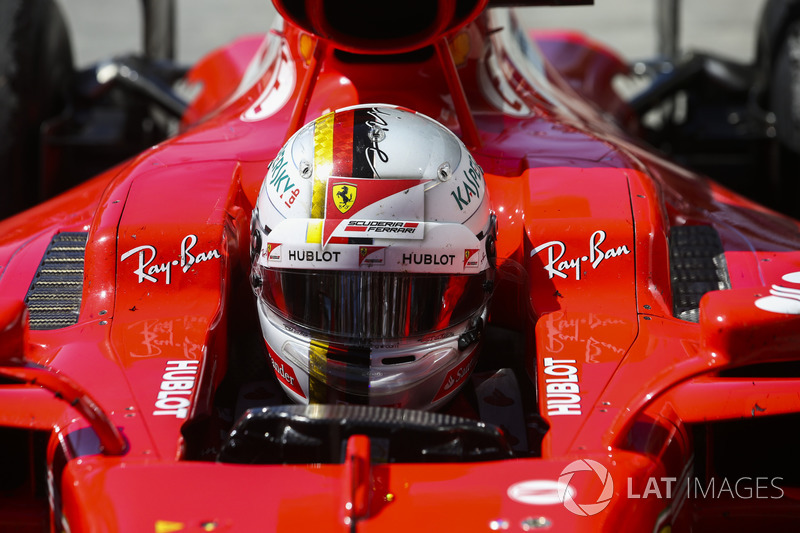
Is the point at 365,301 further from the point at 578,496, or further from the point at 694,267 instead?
the point at 694,267

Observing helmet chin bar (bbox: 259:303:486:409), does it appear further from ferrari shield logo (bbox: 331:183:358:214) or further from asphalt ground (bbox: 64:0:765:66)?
asphalt ground (bbox: 64:0:765:66)

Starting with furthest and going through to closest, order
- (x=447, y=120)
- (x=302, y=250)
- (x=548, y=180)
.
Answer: (x=447, y=120) → (x=548, y=180) → (x=302, y=250)

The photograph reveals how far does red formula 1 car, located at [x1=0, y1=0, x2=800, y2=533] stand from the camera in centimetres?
212

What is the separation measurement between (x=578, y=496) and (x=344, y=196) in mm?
863

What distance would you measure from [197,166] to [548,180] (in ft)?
3.44

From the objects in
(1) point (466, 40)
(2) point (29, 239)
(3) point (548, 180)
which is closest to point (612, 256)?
(3) point (548, 180)

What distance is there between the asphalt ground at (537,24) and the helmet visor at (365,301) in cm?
852

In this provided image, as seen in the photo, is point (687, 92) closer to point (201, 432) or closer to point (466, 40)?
point (466, 40)

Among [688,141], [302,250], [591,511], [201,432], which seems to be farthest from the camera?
[688,141]

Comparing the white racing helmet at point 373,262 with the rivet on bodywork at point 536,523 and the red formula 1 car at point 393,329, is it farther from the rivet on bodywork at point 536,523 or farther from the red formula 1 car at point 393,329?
the rivet on bodywork at point 536,523

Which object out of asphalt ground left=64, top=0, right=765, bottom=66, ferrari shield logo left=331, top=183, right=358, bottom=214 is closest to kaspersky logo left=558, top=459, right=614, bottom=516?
ferrari shield logo left=331, top=183, right=358, bottom=214

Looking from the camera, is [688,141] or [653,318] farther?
[688,141]

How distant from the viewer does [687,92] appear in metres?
5.59

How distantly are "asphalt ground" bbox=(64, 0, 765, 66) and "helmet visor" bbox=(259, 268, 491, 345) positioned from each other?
8.52 meters
